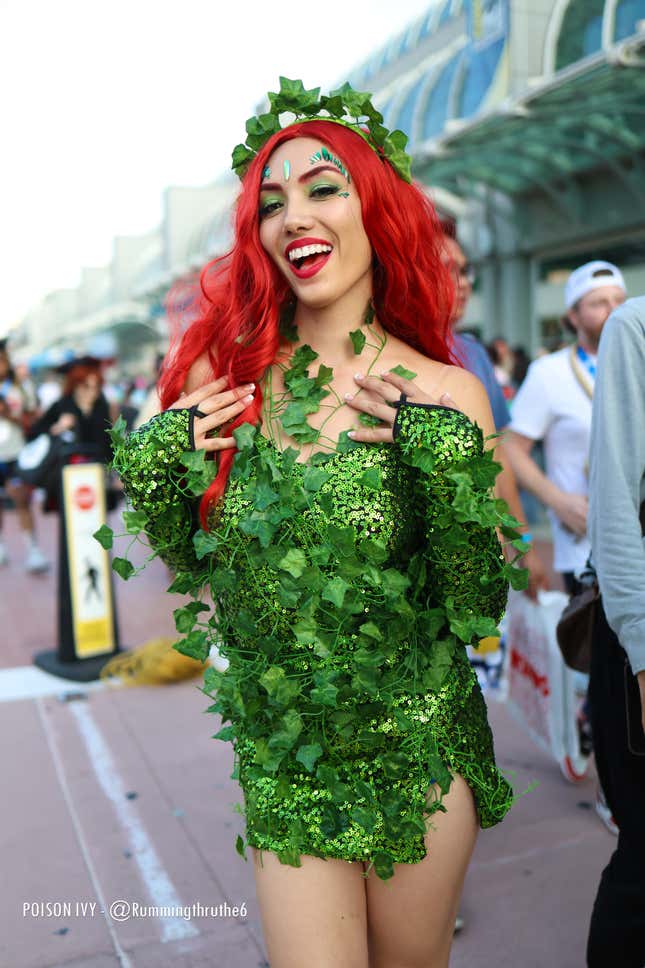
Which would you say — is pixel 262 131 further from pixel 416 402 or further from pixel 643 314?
pixel 643 314

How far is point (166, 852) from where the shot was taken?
10.6 feet

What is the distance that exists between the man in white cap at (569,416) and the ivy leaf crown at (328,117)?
176 cm

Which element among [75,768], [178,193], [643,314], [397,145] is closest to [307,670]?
[643,314]

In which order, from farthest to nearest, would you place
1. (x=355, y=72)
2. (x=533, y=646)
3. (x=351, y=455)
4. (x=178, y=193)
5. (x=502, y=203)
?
1. (x=178, y=193)
2. (x=355, y=72)
3. (x=502, y=203)
4. (x=533, y=646)
5. (x=351, y=455)

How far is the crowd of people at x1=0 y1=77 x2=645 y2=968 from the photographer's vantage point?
1606 mm

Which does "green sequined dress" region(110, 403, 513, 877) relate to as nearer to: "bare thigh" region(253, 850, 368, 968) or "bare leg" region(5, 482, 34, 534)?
"bare thigh" region(253, 850, 368, 968)

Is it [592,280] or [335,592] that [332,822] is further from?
[592,280]

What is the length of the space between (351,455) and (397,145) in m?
0.69

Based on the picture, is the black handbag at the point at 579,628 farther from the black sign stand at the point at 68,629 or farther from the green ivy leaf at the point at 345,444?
the black sign stand at the point at 68,629

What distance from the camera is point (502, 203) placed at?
15.6m

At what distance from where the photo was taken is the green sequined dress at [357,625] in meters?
1.60

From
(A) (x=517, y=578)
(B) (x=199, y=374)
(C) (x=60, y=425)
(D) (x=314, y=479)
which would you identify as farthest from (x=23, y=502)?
(A) (x=517, y=578)

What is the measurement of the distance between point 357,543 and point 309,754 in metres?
0.38

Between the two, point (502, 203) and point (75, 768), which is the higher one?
point (502, 203)
